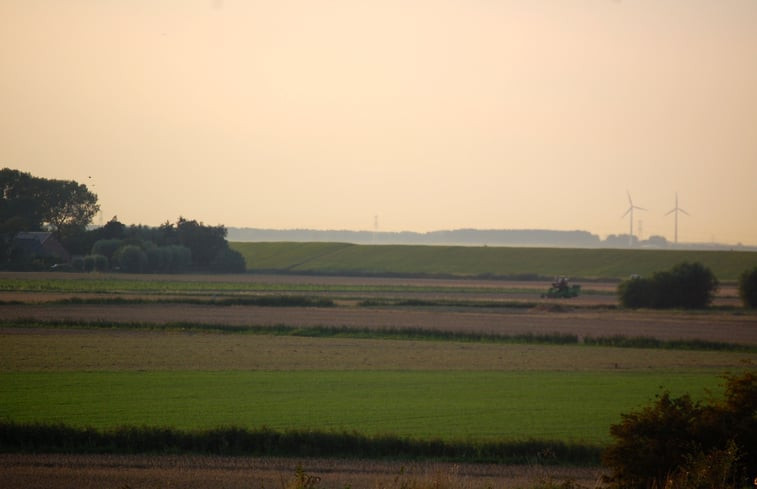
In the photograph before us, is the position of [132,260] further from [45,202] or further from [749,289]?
[749,289]

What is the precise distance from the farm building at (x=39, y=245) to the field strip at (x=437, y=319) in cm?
5653

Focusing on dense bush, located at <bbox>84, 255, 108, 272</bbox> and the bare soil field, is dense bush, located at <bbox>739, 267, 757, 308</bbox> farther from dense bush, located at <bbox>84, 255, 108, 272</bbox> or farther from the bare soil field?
dense bush, located at <bbox>84, 255, 108, 272</bbox>

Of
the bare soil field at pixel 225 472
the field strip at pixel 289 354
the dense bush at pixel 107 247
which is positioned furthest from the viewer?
the dense bush at pixel 107 247

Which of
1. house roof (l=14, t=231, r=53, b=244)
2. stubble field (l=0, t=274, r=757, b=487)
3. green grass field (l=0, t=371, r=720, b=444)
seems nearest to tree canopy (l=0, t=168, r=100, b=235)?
house roof (l=14, t=231, r=53, b=244)

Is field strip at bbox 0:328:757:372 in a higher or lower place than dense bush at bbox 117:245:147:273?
A: lower

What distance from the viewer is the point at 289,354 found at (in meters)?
41.5

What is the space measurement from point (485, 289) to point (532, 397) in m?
68.9

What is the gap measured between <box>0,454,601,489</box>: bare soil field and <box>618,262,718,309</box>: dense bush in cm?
6133

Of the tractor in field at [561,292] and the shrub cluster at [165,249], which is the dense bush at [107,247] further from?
the tractor in field at [561,292]

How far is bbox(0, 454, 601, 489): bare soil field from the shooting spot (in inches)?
787

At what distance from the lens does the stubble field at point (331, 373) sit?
2198cm

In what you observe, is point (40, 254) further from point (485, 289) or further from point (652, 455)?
point (652, 455)

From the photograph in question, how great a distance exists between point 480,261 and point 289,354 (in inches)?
4166

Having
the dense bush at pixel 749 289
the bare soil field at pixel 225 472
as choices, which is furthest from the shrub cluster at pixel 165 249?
the bare soil field at pixel 225 472
